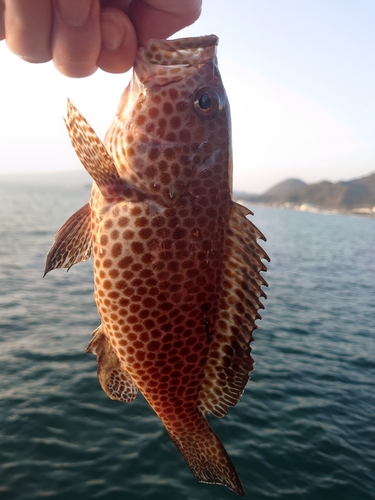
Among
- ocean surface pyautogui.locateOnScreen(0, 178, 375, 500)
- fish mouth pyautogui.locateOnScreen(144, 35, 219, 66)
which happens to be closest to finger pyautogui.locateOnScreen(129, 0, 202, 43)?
fish mouth pyautogui.locateOnScreen(144, 35, 219, 66)

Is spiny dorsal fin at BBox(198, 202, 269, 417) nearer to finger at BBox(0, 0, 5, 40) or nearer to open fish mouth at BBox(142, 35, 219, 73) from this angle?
open fish mouth at BBox(142, 35, 219, 73)

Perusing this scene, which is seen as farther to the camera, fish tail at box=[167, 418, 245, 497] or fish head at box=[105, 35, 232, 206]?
fish tail at box=[167, 418, 245, 497]

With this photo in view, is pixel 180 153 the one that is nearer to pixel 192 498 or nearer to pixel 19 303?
pixel 192 498

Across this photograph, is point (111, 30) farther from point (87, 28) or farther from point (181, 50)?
point (181, 50)

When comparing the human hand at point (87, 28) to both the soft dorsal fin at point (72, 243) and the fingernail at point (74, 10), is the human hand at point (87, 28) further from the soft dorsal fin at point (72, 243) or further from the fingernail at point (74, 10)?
the soft dorsal fin at point (72, 243)

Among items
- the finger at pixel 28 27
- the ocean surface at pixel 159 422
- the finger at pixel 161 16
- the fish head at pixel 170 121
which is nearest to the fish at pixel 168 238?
the fish head at pixel 170 121
